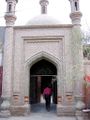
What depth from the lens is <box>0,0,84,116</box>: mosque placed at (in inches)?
539

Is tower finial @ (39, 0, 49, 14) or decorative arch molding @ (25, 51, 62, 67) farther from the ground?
tower finial @ (39, 0, 49, 14)

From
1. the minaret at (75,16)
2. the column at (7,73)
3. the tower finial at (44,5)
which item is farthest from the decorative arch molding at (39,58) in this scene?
the tower finial at (44,5)

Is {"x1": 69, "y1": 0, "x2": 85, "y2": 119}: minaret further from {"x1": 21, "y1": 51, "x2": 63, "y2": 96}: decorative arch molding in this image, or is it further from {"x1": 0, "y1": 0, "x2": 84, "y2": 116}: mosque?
{"x1": 21, "y1": 51, "x2": 63, "y2": 96}: decorative arch molding

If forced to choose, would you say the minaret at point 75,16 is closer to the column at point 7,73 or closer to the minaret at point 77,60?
the minaret at point 77,60

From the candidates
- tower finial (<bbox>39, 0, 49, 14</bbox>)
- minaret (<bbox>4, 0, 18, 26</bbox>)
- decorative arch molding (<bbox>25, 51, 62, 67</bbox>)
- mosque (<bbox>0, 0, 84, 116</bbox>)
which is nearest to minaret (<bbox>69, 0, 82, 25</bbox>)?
mosque (<bbox>0, 0, 84, 116</bbox>)

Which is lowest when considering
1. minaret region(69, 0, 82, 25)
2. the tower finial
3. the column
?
the column

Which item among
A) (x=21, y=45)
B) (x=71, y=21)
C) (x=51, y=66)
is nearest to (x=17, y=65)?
(x=21, y=45)

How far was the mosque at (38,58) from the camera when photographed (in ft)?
44.9

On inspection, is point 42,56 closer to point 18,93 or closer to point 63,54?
point 63,54

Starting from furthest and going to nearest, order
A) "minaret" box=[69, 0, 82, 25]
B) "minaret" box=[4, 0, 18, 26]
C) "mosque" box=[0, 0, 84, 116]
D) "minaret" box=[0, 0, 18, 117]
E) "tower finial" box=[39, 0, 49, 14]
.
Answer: "tower finial" box=[39, 0, 49, 14]
"minaret" box=[4, 0, 18, 26]
"minaret" box=[69, 0, 82, 25]
"mosque" box=[0, 0, 84, 116]
"minaret" box=[0, 0, 18, 117]

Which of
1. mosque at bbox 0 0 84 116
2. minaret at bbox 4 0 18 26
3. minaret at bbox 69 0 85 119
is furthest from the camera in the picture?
minaret at bbox 4 0 18 26

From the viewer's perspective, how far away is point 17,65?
560 inches

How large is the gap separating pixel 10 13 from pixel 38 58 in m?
2.99

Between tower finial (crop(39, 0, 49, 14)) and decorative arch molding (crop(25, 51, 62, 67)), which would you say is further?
tower finial (crop(39, 0, 49, 14))
